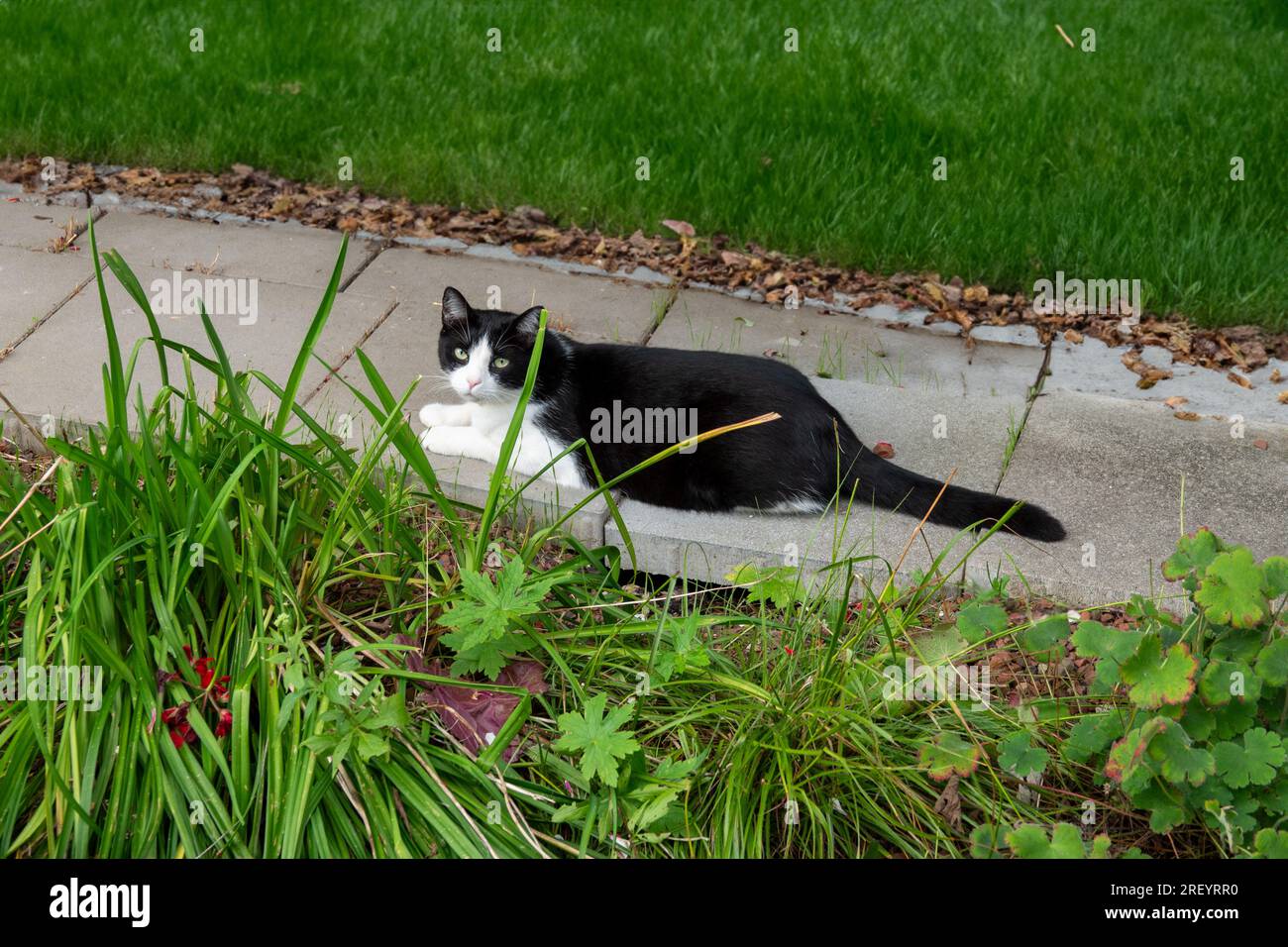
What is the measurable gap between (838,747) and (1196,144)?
4376 millimetres

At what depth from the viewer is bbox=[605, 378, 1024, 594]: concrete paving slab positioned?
349 centimetres

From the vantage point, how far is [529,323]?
3.84m

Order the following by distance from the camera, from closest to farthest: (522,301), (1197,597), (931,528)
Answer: (1197,597) → (931,528) → (522,301)

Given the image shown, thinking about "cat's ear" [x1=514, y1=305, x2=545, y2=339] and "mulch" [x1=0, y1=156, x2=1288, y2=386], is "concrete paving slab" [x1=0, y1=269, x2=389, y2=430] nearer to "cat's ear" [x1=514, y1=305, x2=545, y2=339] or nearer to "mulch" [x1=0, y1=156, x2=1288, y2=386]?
"cat's ear" [x1=514, y1=305, x2=545, y2=339]

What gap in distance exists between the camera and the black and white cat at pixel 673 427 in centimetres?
362

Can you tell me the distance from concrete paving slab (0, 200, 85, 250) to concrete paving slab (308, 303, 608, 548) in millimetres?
1553

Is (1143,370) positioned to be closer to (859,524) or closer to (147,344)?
(859,524)

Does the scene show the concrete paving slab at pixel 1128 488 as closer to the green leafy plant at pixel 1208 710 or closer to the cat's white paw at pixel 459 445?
the green leafy plant at pixel 1208 710

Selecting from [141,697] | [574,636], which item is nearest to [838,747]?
[574,636]

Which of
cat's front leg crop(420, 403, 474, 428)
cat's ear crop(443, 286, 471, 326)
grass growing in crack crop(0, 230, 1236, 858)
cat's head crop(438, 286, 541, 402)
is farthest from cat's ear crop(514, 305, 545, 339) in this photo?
grass growing in crack crop(0, 230, 1236, 858)

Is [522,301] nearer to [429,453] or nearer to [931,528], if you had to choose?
[429,453]

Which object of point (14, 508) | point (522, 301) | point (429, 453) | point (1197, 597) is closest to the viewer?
point (1197, 597)

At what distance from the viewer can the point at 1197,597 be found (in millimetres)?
2355

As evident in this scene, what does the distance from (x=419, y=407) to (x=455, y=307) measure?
1.28ft
